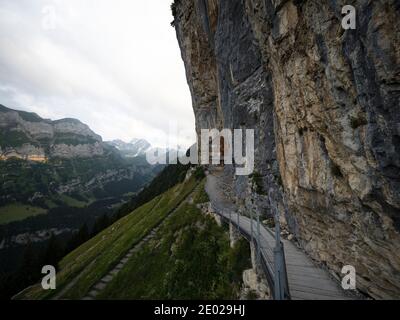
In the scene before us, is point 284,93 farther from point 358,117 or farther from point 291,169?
point 358,117

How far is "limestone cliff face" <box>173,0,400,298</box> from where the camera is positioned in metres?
9.64

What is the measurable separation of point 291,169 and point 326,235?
5858mm

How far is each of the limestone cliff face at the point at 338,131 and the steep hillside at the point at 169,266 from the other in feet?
23.5

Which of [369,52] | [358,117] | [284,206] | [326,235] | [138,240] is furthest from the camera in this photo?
[138,240]

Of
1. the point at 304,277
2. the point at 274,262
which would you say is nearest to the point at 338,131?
the point at 274,262

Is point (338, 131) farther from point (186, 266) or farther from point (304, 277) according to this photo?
point (186, 266)

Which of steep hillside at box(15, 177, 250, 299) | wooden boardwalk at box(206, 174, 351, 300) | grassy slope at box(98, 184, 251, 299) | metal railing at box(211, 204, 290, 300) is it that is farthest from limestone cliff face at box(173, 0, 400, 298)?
steep hillside at box(15, 177, 250, 299)

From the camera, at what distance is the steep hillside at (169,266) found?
22.8 meters

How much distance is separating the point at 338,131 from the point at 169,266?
23.4 metres

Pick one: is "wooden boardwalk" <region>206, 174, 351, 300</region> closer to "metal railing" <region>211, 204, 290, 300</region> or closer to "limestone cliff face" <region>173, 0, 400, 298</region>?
"metal railing" <region>211, 204, 290, 300</region>

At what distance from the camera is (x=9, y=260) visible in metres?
165

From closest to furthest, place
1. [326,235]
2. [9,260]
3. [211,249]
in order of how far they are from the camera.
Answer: [326,235]
[211,249]
[9,260]
